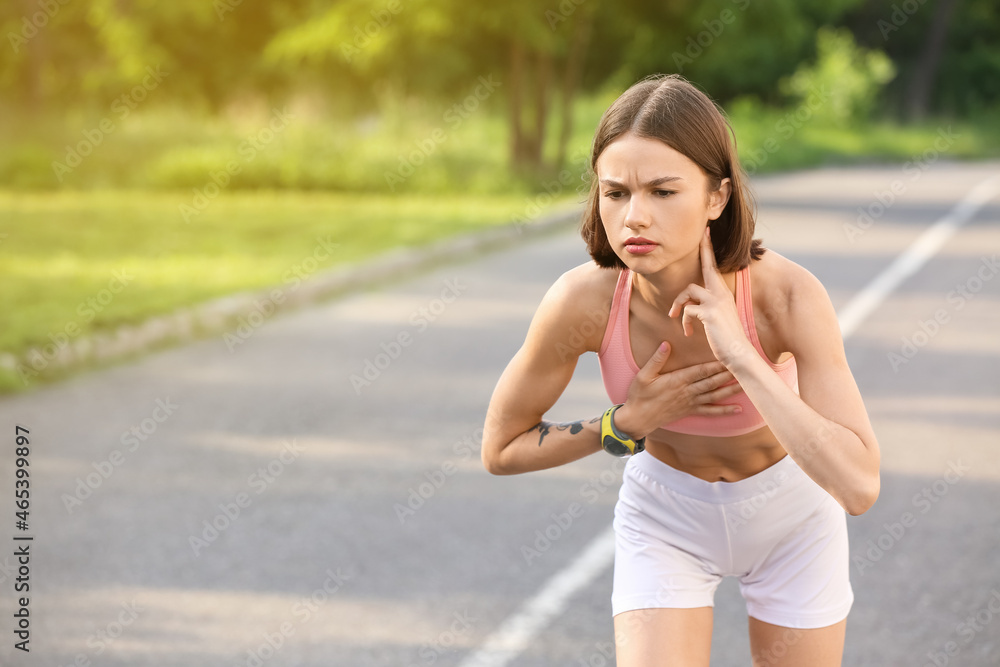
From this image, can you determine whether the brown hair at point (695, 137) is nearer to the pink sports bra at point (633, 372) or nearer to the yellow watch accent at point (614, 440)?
the pink sports bra at point (633, 372)

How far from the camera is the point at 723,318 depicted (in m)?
2.49

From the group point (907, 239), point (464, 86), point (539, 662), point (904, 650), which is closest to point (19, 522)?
point (539, 662)

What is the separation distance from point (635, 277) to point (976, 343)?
805 cm

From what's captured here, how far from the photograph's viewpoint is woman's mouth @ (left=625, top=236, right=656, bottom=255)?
2.46m

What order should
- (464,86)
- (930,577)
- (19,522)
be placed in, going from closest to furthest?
1. (930,577)
2. (19,522)
3. (464,86)

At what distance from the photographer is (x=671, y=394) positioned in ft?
8.71

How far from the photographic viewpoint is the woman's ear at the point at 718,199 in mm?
2531

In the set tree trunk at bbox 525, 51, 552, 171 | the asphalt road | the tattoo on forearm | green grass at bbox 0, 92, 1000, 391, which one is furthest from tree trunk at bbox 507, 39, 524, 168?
the tattoo on forearm

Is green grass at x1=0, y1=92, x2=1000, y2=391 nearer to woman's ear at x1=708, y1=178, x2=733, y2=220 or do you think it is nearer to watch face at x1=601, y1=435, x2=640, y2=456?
watch face at x1=601, y1=435, x2=640, y2=456

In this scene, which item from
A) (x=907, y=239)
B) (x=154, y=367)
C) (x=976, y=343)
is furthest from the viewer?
(x=907, y=239)

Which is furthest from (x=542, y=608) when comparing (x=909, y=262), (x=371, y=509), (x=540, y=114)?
(x=540, y=114)

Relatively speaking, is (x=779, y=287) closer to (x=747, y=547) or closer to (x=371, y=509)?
(x=747, y=547)

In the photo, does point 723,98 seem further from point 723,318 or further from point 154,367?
point 723,318

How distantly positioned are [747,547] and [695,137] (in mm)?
994
